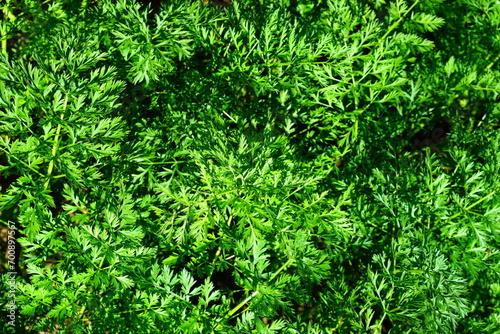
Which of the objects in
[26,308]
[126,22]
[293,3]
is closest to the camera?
[26,308]

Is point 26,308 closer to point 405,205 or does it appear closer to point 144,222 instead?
point 144,222

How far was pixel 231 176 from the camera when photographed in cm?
167

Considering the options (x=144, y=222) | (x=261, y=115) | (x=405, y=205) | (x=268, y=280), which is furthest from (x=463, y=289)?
(x=144, y=222)

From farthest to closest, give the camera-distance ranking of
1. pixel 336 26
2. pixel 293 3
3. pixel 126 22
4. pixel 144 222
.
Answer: pixel 293 3, pixel 336 26, pixel 144 222, pixel 126 22

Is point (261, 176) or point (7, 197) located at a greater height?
point (7, 197)

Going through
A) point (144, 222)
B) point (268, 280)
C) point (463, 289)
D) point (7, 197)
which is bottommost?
point (463, 289)

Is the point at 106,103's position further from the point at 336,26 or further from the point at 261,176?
the point at 336,26

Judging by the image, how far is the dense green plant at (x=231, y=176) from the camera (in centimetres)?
167

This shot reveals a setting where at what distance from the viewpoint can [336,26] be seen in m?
2.14

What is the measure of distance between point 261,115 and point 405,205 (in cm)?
79

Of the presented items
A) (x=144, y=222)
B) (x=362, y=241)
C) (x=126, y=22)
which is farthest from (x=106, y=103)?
(x=362, y=241)

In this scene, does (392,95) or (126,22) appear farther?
(392,95)

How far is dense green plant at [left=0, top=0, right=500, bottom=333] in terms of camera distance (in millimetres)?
1672

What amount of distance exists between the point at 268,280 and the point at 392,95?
0.95 m
